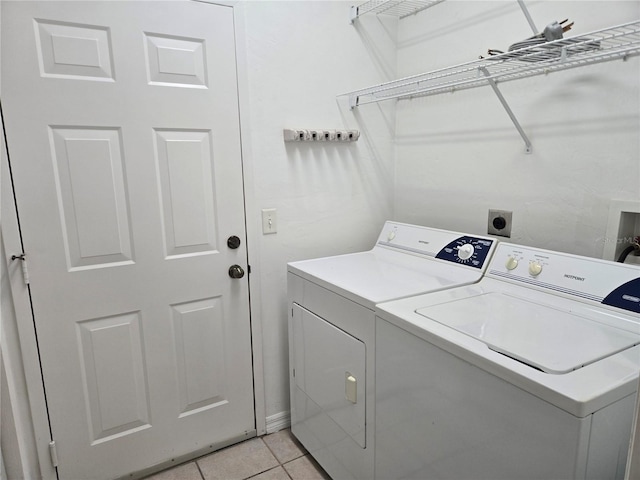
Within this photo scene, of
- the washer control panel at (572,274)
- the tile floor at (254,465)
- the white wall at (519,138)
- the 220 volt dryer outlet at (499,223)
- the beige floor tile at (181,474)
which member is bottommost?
the beige floor tile at (181,474)

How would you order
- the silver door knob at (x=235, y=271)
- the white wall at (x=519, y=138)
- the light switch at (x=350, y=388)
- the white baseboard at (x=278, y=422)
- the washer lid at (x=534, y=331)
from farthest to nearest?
the white baseboard at (x=278, y=422), the silver door knob at (x=235, y=271), the light switch at (x=350, y=388), the white wall at (x=519, y=138), the washer lid at (x=534, y=331)

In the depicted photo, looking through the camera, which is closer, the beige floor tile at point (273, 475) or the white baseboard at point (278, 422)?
the beige floor tile at point (273, 475)

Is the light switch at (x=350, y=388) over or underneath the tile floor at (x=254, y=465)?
over

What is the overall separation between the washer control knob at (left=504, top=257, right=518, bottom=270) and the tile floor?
124cm

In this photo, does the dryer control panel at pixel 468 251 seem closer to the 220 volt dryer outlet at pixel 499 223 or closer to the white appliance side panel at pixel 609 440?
the 220 volt dryer outlet at pixel 499 223

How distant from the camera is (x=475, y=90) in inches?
75.4

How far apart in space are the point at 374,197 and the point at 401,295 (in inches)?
39.9

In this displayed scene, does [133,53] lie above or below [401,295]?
above

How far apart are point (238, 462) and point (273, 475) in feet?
0.64

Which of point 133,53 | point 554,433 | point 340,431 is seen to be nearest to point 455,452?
point 554,433

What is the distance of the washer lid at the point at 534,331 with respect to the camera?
3.19 ft

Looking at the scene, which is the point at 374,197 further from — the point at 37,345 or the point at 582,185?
the point at 37,345

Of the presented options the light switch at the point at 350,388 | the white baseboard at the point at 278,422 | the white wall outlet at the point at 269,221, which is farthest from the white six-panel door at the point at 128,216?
the light switch at the point at 350,388

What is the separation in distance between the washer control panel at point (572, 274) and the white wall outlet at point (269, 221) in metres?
1.02
